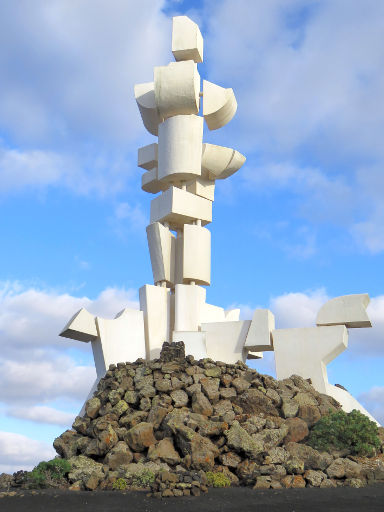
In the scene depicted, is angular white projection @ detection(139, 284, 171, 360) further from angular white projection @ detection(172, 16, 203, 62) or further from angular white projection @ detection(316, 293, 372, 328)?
angular white projection @ detection(172, 16, 203, 62)

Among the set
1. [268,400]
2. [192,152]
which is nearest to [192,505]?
[268,400]

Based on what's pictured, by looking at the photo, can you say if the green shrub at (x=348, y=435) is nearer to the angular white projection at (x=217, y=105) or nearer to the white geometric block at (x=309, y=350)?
the white geometric block at (x=309, y=350)

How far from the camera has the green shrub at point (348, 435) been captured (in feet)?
68.4

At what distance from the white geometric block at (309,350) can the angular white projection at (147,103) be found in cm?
1210

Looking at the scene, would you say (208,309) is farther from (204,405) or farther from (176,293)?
(204,405)

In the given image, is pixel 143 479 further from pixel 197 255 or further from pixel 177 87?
pixel 177 87

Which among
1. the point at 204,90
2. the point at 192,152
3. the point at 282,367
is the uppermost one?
the point at 204,90

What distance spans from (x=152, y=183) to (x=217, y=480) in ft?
53.8

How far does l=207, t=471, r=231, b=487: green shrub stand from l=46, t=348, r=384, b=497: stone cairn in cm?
29

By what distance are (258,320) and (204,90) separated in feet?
38.3

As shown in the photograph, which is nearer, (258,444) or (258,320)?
(258,444)

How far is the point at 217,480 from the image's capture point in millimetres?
18016

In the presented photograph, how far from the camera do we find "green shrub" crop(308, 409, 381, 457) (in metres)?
20.9

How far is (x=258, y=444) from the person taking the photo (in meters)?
19.3
